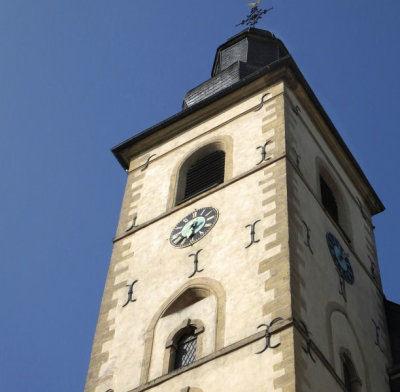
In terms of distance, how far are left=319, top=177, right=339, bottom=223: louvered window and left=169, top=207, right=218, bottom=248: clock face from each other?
3.02 metres

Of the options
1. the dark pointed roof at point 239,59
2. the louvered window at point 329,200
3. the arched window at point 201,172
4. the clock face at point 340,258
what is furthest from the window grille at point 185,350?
the dark pointed roof at point 239,59

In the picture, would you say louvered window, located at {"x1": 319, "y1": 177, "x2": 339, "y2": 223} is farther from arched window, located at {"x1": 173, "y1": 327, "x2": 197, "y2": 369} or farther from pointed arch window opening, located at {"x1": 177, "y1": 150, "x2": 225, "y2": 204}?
arched window, located at {"x1": 173, "y1": 327, "x2": 197, "y2": 369}

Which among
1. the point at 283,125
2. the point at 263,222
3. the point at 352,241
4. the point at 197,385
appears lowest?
the point at 197,385

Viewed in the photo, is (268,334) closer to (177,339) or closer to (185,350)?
(185,350)

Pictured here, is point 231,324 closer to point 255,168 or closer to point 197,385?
point 197,385

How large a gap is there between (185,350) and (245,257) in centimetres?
206

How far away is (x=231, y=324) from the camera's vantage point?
17.0m

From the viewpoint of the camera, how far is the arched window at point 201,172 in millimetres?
21953

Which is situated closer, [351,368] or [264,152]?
[351,368]

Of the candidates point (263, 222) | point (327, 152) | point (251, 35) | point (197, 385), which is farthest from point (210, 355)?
point (251, 35)

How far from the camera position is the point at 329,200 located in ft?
74.6

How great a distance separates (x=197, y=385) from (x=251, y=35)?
14.7 metres

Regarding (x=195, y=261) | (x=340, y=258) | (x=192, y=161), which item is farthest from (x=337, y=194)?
(x=195, y=261)

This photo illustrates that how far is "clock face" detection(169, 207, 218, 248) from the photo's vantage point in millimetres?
19875
